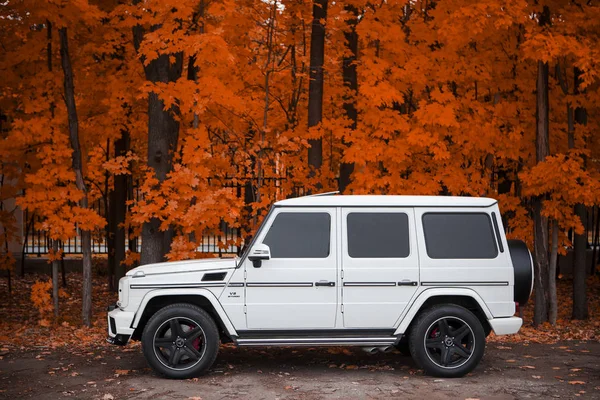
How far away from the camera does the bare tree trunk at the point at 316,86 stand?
1641 centimetres

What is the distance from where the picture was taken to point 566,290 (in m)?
22.4

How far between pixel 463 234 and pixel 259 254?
2480mm

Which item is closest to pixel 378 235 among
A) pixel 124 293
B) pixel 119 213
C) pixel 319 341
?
pixel 319 341

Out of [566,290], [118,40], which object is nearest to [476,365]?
[118,40]

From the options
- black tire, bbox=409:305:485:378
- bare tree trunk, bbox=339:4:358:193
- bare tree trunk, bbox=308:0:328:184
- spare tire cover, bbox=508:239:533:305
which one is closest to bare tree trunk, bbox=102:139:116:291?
bare tree trunk, bbox=339:4:358:193

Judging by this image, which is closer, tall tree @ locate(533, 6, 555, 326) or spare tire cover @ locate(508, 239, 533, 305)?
spare tire cover @ locate(508, 239, 533, 305)

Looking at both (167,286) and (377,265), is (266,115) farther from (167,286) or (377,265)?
(167,286)

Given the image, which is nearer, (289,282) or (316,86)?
(289,282)

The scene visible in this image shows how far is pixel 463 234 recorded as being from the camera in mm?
9656

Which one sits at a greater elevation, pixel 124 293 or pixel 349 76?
pixel 349 76

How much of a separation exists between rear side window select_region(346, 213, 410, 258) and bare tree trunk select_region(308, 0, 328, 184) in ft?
22.0

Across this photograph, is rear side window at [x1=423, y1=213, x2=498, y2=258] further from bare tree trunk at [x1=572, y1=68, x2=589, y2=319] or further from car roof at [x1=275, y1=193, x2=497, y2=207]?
bare tree trunk at [x1=572, y1=68, x2=589, y2=319]

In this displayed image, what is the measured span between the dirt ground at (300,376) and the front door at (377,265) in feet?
2.57

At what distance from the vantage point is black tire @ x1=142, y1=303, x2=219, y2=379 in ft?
30.1
